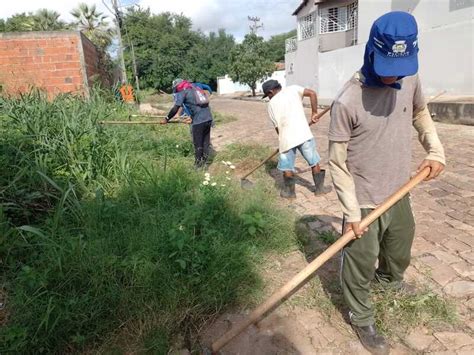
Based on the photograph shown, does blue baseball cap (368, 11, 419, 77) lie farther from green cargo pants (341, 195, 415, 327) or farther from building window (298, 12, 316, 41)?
building window (298, 12, 316, 41)

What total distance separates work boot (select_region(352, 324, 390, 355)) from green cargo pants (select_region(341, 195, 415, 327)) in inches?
1.5

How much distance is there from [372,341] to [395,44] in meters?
1.63

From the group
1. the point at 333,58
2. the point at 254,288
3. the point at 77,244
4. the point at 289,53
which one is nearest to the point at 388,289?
the point at 254,288

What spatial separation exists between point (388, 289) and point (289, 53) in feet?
83.5

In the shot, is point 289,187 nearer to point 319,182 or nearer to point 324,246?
point 319,182

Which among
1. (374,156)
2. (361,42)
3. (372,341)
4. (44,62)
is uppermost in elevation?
(361,42)

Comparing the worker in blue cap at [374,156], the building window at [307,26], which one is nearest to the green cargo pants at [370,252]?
the worker in blue cap at [374,156]

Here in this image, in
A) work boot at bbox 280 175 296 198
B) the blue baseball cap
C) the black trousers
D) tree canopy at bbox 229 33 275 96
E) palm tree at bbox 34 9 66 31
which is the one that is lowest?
work boot at bbox 280 175 296 198

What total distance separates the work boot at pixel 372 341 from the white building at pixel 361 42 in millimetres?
12018

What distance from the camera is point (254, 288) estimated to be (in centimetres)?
266

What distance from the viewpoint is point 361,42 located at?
1725 centimetres

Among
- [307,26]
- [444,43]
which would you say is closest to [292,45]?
[307,26]

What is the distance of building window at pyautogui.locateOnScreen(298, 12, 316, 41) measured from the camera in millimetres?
22812

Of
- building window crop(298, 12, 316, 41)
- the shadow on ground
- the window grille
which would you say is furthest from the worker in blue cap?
the window grille
